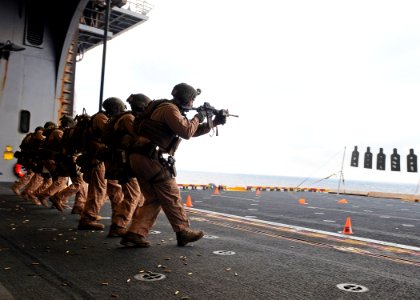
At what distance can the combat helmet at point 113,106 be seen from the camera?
6410 mm

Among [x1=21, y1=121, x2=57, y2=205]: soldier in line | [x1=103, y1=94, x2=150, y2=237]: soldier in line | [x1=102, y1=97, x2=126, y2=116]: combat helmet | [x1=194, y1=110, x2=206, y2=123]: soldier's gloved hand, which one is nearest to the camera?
[x1=194, y1=110, x2=206, y2=123]: soldier's gloved hand

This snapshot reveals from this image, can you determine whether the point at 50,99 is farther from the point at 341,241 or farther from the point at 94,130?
the point at 341,241

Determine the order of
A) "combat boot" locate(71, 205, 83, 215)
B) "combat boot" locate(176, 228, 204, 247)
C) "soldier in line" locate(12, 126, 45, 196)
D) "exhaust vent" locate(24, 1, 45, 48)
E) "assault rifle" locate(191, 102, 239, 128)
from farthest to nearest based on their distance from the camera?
"exhaust vent" locate(24, 1, 45, 48) < "soldier in line" locate(12, 126, 45, 196) < "combat boot" locate(71, 205, 83, 215) < "assault rifle" locate(191, 102, 239, 128) < "combat boot" locate(176, 228, 204, 247)

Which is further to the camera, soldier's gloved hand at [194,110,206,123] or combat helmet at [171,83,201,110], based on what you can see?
soldier's gloved hand at [194,110,206,123]

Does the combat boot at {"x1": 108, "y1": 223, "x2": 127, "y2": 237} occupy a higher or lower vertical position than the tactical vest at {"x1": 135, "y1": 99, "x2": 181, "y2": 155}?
lower

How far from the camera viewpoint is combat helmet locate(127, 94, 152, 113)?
5.77m

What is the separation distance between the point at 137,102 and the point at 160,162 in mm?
1216

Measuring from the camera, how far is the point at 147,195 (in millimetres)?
5184

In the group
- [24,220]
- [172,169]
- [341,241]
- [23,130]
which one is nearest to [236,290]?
[172,169]

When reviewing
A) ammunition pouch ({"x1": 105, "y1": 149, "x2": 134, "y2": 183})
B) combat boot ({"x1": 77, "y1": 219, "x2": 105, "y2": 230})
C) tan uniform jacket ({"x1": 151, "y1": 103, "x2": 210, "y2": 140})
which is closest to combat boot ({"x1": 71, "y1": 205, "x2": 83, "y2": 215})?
combat boot ({"x1": 77, "y1": 219, "x2": 105, "y2": 230})

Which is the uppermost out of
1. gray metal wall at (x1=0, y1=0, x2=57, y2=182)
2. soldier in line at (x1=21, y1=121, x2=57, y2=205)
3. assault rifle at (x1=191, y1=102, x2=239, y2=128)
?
gray metal wall at (x1=0, y1=0, x2=57, y2=182)

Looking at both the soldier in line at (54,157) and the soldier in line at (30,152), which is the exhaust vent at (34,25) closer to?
the soldier in line at (30,152)

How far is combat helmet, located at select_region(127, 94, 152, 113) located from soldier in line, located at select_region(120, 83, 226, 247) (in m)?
0.77

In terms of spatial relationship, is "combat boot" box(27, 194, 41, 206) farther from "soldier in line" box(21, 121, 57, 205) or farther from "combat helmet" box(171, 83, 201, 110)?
"combat helmet" box(171, 83, 201, 110)
